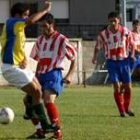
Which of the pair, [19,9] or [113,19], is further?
[113,19]

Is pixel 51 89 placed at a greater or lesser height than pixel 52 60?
lesser

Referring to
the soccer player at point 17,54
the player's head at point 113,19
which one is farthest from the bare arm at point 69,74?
the player's head at point 113,19

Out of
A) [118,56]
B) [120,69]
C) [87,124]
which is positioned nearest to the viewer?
[87,124]

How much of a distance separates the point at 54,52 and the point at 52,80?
17.8 inches

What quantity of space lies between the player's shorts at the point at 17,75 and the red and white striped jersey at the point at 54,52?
0.82m

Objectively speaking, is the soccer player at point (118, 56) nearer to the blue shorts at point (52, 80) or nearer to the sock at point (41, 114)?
the blue shorts at point (52, 80)

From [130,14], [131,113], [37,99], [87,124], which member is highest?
[37,99]

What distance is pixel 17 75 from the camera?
982 cm

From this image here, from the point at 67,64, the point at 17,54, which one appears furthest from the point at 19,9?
the point at 67,64

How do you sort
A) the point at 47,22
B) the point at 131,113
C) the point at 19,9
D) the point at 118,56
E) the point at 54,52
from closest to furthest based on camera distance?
1. the point at 19,9
2. the point at 47,22
3. the point at 54,52
4. the point at 131,113
5. the point at 118,56

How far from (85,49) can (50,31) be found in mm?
24816

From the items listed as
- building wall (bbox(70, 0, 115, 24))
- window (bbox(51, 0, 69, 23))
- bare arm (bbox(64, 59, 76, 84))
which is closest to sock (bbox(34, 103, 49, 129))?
bare arm (bbox(64, 59, 76, 84))

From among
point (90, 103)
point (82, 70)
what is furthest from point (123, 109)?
point (82, 70)

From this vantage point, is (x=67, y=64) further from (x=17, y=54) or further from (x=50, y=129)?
(x=17, y=54)
